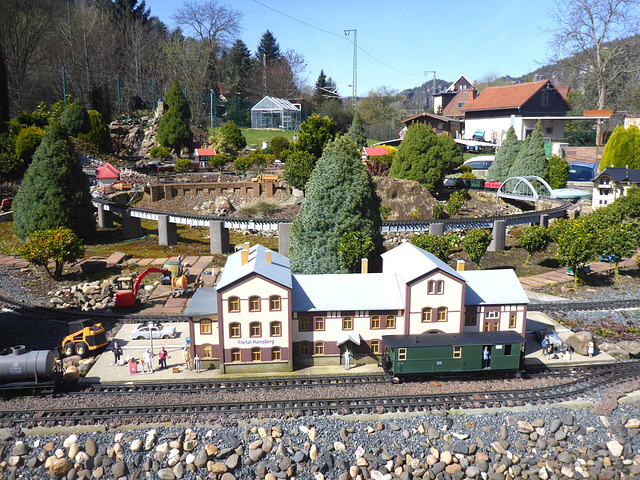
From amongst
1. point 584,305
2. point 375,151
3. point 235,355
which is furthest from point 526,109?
point 235,355

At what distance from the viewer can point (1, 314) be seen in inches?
1302

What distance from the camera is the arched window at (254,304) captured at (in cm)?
2505

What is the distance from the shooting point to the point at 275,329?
2569cm

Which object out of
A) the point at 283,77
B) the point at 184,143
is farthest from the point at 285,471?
the point at 283,77

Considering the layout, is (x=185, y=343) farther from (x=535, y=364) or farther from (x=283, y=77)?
(x=283, y=77)

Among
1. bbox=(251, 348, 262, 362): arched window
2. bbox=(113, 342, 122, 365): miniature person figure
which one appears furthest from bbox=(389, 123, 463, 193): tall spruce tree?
bbox=(113, 342, 122, 365): miniature person figure

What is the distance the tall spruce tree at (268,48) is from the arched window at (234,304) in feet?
368

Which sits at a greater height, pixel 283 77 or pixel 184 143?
pixel 283 77

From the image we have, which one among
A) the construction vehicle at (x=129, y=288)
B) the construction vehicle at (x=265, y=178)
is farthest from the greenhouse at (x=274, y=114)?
the construction vehicle at (x=129, y=288)

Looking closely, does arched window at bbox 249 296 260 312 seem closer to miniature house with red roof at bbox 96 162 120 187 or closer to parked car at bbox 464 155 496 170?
miniature house with red roof at bbox 96 162 120 187

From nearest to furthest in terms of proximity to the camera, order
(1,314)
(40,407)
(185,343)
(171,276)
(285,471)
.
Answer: (285,471), (40,407), (185,343), (1,314), (171,276)

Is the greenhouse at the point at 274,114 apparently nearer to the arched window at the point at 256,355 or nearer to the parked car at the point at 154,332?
the parked car at the point at 154,332

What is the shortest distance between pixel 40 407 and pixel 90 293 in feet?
46.6

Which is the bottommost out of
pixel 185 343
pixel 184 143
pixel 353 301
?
pixel 185 343
